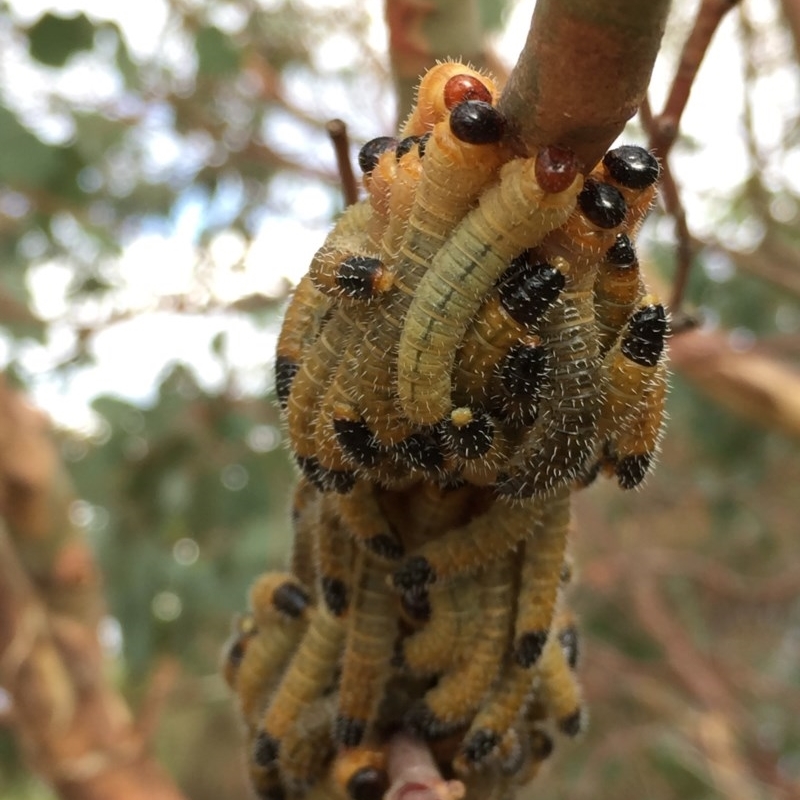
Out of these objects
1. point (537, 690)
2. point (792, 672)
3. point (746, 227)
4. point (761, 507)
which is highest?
point (746, 227)

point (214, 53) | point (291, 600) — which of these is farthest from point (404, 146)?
point (214, 53)

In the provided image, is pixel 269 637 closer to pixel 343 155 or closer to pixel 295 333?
pixel 295 333

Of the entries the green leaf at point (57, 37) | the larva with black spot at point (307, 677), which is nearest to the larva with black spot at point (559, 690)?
the larva with black spot at point (307, 677)

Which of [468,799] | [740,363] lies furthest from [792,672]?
[468,799]

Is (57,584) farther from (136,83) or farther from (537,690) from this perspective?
(537,690)

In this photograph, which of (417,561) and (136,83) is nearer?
(417,561)

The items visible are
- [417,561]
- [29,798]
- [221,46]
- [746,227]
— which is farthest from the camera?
[29,798]

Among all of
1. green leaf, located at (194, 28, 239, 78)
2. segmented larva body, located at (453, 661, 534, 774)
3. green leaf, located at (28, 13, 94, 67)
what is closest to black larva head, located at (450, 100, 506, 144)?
segmented larva body, located at (453, 661, 534, 774)
